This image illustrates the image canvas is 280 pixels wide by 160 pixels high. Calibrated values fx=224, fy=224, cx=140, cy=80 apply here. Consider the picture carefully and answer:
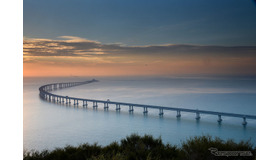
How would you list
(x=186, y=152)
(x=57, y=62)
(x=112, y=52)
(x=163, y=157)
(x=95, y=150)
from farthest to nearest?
(x=112, y=52), (x=57, y=62), (x=95, y=150), (x=163, y=157), (x=186, y=152)

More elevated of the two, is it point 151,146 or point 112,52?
point 112,52
